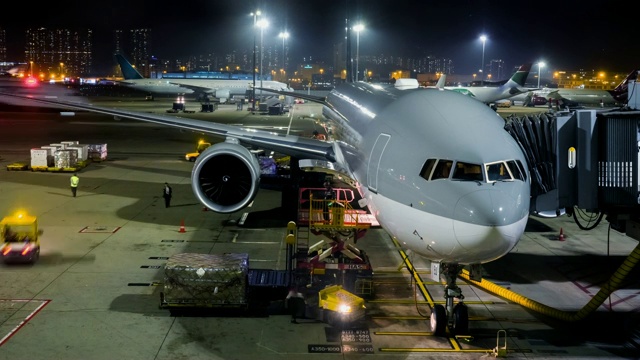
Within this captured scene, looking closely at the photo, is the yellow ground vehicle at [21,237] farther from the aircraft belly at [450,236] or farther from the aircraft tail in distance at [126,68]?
the aircraft tail in distance at [126,68]

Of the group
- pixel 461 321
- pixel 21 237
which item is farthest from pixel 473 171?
pixel 21 237

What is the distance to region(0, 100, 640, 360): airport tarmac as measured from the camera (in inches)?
476

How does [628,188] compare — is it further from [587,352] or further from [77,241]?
[77,241]

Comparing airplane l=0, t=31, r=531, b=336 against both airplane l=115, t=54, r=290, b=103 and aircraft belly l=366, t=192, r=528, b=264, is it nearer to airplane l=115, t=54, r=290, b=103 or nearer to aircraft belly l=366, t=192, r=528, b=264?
aircraft belly l=366, t=192, r=528, b=264

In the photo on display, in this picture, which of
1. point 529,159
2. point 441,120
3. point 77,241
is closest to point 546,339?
point 529,159

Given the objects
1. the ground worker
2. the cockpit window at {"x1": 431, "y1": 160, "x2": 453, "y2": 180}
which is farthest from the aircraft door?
the ground worker

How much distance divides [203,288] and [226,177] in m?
6.18

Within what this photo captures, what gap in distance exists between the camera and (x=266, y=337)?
12.5m

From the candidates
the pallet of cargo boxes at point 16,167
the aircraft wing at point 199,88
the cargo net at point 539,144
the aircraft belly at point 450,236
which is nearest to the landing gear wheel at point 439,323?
the aircraft belly at point 450,236

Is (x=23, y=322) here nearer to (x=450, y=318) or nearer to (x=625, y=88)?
(x=450, y=318)

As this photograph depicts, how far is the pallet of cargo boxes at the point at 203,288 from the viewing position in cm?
1363

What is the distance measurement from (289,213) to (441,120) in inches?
485

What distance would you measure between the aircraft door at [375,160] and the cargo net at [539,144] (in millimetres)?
3180

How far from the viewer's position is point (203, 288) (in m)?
13.7
